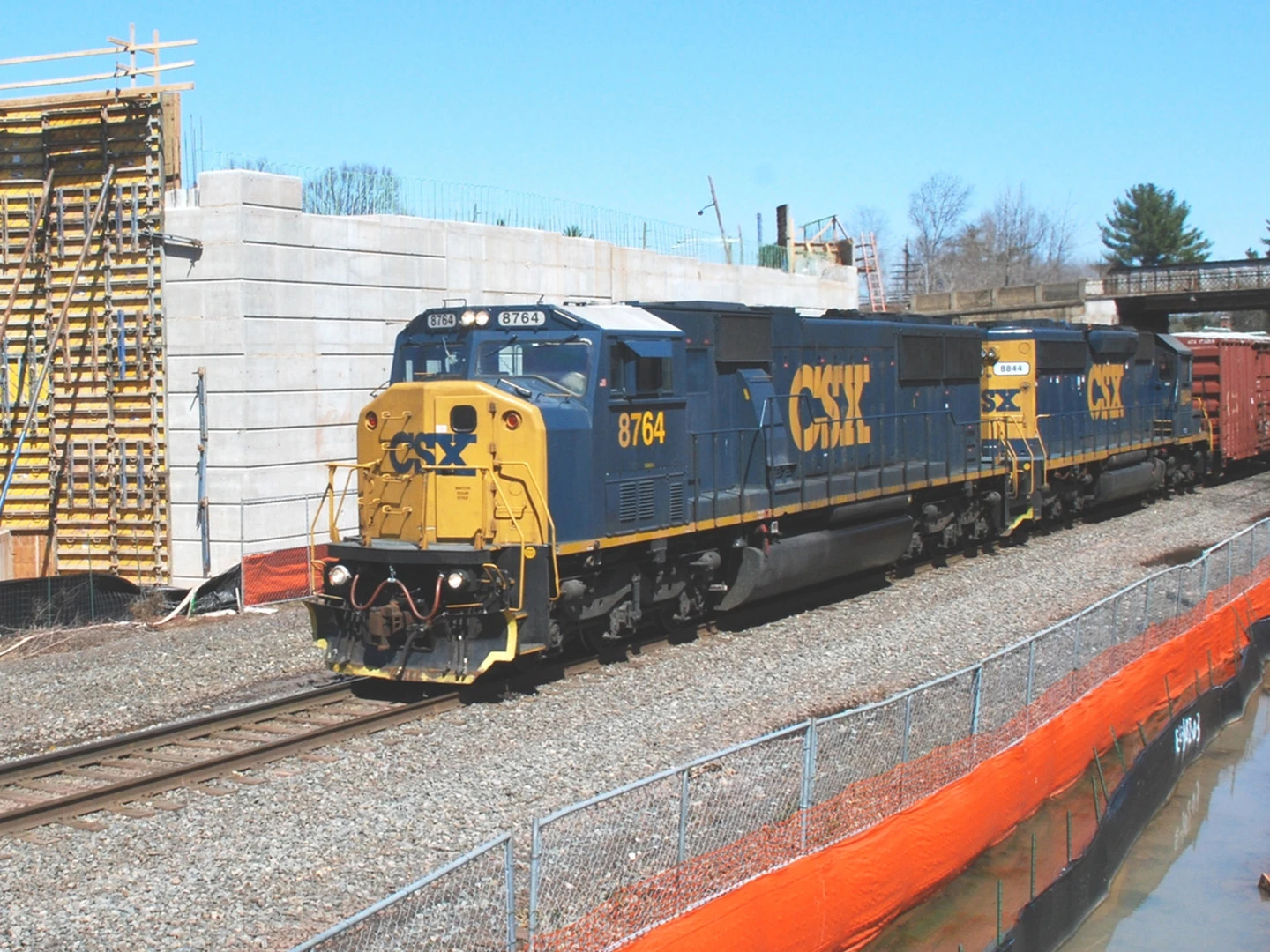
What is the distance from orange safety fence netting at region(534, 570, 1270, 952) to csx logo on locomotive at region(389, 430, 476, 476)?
4813 mm

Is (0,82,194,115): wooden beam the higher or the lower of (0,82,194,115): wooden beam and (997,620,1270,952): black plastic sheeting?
the higher

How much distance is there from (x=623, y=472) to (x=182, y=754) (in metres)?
4.71

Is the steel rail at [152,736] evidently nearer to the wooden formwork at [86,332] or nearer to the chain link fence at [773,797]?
the chain link fence at [773,797]

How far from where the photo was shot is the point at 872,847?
23.6 ft

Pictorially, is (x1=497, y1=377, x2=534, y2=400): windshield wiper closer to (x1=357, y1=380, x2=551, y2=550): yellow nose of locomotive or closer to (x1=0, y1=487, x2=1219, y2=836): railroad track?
(x1=357, y1=380, x2=551, y2=550): yellow nose of locomotive

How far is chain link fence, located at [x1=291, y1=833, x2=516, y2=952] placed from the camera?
5156mm

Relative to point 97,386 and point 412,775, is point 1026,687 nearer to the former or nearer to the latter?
point 412,775

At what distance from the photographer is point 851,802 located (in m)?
7.95

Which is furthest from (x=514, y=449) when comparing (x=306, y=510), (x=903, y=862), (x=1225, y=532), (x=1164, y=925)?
(x=1225, y=532)

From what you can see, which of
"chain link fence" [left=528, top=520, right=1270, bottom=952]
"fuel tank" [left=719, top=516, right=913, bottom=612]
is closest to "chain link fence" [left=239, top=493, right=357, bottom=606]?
"fuel tank" [left=719, top=516, right=913, bottom=612]

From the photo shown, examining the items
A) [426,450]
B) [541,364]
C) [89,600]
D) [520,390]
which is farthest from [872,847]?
[89,600]

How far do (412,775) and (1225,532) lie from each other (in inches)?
697

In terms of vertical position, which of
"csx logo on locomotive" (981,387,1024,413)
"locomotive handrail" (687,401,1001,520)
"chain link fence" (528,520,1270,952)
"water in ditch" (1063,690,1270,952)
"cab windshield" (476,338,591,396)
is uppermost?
"cab windshield" (476,338,591,396)

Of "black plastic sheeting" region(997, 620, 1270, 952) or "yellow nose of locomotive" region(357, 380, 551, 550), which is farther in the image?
"yellow nose of locomotive" region(357, 380, 551, 550)
